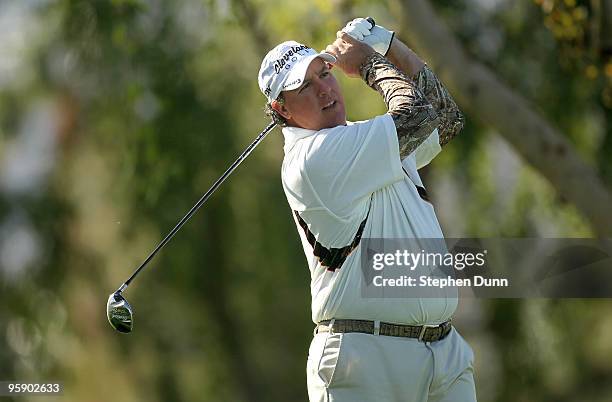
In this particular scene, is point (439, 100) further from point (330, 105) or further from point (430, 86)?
point (330, 105)

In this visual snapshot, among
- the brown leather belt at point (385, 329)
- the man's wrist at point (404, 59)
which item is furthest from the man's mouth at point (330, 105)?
the brown leather belt at point (385, 329)

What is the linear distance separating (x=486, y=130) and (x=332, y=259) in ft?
20.0

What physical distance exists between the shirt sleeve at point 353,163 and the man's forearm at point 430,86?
469 mm

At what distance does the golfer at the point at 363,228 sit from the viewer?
3.96 m

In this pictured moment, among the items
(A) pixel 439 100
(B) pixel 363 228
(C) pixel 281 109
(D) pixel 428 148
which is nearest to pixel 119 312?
(C) pixel 281 109

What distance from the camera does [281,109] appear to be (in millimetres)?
4262

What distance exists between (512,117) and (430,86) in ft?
11.6

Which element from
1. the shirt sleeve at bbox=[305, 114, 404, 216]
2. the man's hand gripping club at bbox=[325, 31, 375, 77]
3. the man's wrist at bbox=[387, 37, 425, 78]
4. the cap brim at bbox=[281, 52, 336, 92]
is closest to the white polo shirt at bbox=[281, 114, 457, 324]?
the shirt sleeve at bbox=[305, 114, 404, 216]

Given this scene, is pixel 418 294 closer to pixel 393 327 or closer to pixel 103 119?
pixel 393 327

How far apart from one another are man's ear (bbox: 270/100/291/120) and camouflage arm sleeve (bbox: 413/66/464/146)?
0.48m

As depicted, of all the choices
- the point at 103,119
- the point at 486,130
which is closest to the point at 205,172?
the point at 103,119

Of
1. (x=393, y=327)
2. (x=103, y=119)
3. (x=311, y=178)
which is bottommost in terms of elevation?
(x=103, y=119)

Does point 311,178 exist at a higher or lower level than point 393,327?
higher

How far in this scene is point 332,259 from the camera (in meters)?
4.04
